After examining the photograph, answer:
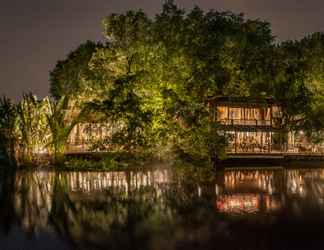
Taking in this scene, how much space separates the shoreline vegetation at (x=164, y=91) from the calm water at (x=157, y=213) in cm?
292

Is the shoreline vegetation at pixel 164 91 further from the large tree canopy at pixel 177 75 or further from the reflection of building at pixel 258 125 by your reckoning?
the reflection of building at pixel 258 125

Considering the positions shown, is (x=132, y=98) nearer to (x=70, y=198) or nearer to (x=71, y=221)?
(x=70, y=198)

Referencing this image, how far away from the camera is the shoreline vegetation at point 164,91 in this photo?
26.0 m

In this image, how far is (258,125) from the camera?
48.6 meters

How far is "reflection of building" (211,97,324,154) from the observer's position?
1835 inches

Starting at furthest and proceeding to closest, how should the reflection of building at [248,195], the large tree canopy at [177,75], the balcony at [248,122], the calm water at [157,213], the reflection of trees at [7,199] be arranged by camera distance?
the balcony at [248,122] < the large tree canopy at [177,75] < the reflection of building at [248,195] < the reflection of trees at [7,199] < the calm water at [157,213]

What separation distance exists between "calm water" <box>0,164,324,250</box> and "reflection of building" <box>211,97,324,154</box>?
20.3 meters

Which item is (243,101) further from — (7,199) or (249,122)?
(7,199)

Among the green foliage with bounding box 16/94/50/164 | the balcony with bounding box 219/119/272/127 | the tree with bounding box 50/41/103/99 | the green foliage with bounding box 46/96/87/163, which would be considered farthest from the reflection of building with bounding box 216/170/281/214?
the tree with bounding box 50/41/103/99

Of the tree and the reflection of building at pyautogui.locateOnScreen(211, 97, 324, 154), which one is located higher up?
the tree

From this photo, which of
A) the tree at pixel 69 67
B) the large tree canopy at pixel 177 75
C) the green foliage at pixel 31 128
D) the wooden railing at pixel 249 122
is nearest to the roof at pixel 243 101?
the wooden railing at pixel 249 122

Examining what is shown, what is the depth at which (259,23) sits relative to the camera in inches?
1855

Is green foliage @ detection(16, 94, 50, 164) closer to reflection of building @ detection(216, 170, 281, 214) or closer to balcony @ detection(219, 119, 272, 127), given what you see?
reflection of building @ detection(216, 170, 281, 214)

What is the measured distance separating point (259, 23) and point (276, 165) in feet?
52.9
